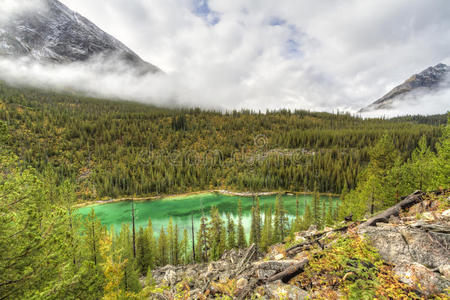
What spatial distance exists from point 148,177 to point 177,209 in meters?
43.2

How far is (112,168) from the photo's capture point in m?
120

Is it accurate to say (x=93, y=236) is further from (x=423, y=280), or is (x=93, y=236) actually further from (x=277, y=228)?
(x=277, y=228)

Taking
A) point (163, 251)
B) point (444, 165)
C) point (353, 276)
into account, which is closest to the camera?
point (353, 276)

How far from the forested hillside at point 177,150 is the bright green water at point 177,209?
11.8 meters

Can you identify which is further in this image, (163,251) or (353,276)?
(163,251)

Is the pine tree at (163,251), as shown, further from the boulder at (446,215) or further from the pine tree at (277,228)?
the boulder at (446,215)

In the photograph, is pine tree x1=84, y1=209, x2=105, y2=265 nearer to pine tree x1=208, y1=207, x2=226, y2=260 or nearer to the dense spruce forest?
the dense spruce forest

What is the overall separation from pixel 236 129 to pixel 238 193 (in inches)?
4173

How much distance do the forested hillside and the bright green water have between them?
1177cm

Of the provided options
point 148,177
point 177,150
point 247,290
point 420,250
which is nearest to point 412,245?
point 420,250

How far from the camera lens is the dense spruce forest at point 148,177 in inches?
226

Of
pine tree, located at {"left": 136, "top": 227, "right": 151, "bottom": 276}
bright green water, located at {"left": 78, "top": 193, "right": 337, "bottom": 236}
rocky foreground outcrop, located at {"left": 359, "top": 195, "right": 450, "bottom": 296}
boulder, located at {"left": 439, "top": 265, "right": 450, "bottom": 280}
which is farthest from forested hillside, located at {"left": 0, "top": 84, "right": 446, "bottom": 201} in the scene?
boulder, located at {"left": 439, "top": 265, "right": 450, "bottom": 280}

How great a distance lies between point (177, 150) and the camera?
155 m

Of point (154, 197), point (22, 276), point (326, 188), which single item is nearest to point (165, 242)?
point (22, 276)
